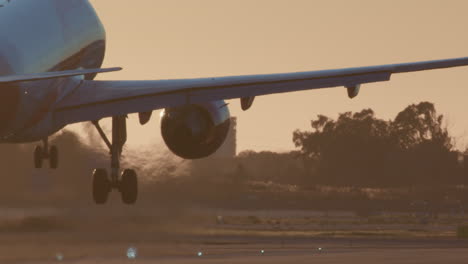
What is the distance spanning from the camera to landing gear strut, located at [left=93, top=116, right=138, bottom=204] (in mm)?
39750

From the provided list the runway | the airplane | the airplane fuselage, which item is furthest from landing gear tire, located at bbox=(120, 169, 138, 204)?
the runway

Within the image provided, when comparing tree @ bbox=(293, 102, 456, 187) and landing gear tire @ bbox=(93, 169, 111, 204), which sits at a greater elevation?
tree @ bbox=(293, 102, 456, 187)

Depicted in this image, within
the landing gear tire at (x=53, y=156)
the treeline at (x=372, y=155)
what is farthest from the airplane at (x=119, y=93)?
the treeline at (x=372, y=155)

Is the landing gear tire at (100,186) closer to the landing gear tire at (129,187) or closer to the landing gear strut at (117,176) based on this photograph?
the landing gear strut at (117,176)

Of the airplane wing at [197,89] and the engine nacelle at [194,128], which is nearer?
the airplane wing at [197,89]

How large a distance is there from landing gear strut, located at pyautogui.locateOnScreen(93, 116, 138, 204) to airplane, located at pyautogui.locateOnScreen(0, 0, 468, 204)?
44 mm

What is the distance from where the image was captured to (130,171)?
41.0 metres

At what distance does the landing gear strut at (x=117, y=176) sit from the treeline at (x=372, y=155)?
66005mm

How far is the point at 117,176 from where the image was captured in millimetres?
40906

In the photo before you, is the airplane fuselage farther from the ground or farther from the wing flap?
the ground

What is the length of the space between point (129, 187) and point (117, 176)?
0.52m

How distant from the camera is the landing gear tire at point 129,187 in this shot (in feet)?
134

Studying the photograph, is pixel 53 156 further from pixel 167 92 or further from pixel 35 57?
pixel 167 92

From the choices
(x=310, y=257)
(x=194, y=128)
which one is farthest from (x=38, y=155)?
(x=310, y=257)
